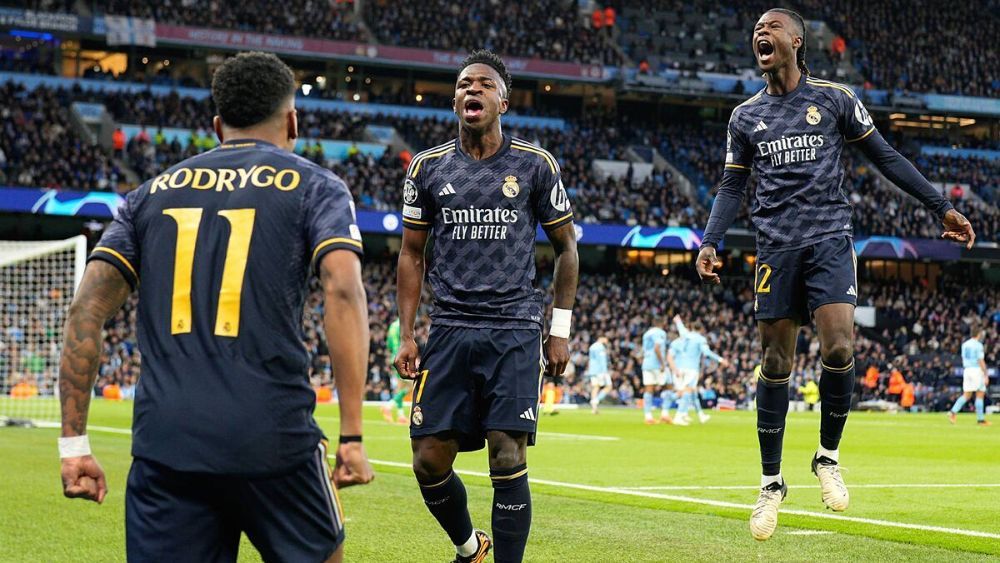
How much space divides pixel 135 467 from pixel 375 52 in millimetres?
47959

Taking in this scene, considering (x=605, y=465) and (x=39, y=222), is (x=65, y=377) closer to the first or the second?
(x=605, y=465)

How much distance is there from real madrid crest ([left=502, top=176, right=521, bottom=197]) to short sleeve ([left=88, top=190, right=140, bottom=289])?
2725 mm

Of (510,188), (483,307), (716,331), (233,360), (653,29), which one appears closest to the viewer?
(233,360)

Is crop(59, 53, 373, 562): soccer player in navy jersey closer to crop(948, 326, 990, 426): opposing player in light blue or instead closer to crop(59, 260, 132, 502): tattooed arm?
crop(59, 260, 132, 502): tattooed arm

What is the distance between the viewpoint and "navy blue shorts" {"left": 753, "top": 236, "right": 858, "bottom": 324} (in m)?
7.13

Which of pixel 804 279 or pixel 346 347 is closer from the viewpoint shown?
pixel 346 347

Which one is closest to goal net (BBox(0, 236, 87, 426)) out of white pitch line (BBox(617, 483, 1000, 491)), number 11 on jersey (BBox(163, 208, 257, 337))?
white pitch line (BBox(617, 483, 1000, 491))

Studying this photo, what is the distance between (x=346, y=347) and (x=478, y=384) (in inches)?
103

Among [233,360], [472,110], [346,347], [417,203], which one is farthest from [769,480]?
[233,360]

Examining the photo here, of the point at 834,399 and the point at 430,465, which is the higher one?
the point at 834,399

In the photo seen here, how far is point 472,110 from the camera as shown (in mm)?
6387

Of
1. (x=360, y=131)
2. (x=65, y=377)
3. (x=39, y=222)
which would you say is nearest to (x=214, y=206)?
(x=65, y=377)

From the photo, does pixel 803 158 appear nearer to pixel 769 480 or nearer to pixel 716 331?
pixel 769 480

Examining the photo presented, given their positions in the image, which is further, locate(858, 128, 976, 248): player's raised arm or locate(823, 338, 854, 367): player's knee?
locate(823, 338, 854, 367): player's knee
